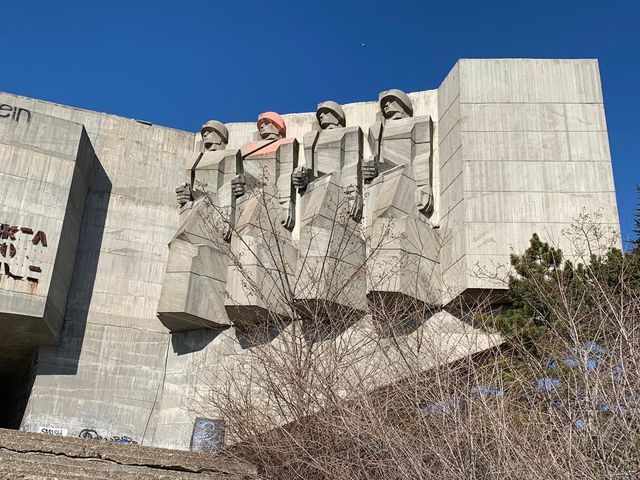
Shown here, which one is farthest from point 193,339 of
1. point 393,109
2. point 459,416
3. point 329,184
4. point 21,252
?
point 459,416

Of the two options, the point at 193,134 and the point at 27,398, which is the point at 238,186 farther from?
the point at 27,398

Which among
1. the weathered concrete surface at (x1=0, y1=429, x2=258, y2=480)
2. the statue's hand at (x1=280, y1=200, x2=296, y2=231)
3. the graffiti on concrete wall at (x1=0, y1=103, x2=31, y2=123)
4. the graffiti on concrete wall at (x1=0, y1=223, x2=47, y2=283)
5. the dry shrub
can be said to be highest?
A: the graffiti on concrete wall at (x1=0, y1=103, x2=31, y2=123)

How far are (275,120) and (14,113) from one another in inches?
200

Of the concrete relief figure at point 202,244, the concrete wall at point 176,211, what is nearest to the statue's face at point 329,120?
the concrete wall at point 176,211

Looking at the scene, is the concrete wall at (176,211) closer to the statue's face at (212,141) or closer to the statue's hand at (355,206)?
the statue's face at (212,141)

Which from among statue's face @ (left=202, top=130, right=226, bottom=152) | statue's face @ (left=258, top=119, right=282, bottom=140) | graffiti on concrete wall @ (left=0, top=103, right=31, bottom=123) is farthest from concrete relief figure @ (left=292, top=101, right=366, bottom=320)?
graffiti on concrete wall @ (left=0, top=103, right=31, bottom=123)

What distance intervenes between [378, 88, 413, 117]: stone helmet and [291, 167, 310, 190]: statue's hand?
198cm

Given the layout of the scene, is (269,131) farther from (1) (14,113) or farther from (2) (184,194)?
(1) (14,113)

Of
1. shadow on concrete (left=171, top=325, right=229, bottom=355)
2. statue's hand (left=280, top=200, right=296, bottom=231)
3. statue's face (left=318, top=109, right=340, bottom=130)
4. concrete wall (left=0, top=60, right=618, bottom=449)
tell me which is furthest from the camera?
statue's face (left=318, top=109, right=340, bottom=130)

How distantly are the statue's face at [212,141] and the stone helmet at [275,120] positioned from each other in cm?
100

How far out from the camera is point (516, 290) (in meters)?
8.88

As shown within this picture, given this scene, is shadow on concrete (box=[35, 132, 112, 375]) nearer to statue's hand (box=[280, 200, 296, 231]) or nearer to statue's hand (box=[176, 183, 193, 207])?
statue's hand (box=[176, 183, 193, 207])

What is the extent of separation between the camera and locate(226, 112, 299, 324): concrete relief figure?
1291 centimetres

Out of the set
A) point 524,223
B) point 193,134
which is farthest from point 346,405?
point 193,134
